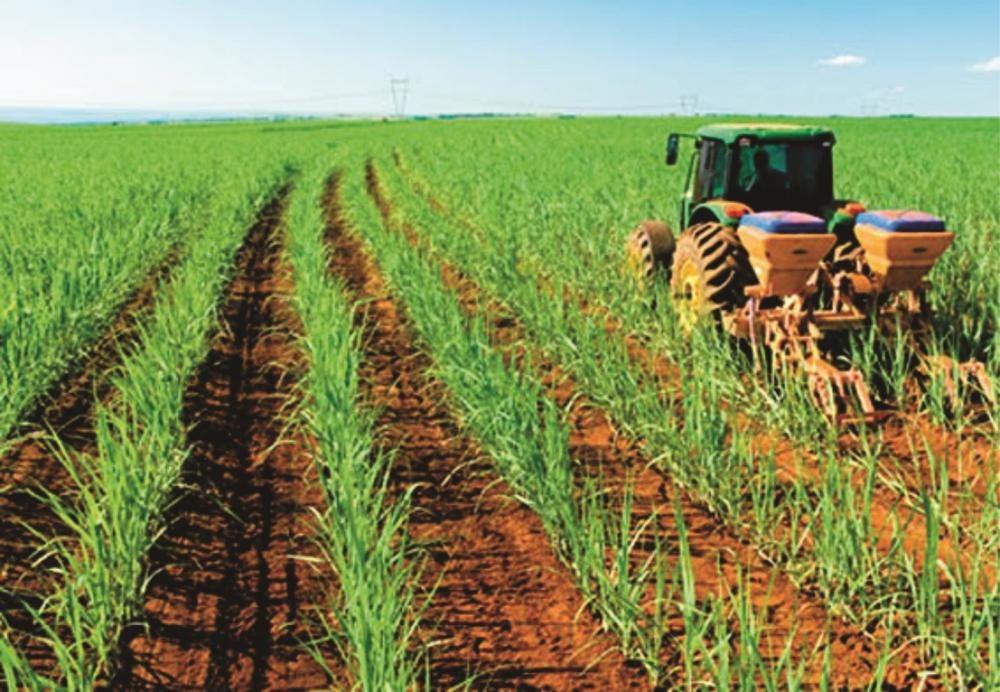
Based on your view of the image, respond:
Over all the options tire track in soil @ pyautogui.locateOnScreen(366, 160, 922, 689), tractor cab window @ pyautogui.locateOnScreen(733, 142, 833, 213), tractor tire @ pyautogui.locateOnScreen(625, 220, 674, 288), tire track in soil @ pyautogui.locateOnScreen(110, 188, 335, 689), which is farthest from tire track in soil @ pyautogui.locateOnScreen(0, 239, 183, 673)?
tractor cab window @ pyautogui.locateOnScreen(733, 142, 833, 213)

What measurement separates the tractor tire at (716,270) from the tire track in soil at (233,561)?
2.69 meters

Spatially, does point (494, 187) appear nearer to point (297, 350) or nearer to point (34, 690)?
point (297, 350)

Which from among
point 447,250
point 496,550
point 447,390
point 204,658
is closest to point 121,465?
point 204,658

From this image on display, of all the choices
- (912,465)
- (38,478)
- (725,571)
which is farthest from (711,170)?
(38,478)

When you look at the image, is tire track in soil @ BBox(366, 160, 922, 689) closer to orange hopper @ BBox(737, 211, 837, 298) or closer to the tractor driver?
orange hopper @ BBox(737, 211, 837, 298)

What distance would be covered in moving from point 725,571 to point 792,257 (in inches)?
77.3

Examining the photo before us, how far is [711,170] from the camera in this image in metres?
5.64

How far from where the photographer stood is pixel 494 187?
12.5 metres

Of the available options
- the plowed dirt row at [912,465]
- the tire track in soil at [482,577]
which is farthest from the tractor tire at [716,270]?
the tire track in soil at [482,577]

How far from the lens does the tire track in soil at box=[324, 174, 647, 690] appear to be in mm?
2439

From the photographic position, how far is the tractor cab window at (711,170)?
548cm

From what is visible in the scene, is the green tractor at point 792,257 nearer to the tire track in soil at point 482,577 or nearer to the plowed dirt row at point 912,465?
the plowed dirt row at point 912,465

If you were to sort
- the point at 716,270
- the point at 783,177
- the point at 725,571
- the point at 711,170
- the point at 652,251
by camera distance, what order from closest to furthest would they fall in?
the point at 725,571
the point at 716,270
the point at 783,177
the point at 711,170
the point at 652,251

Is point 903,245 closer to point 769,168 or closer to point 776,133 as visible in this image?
point 776,133
